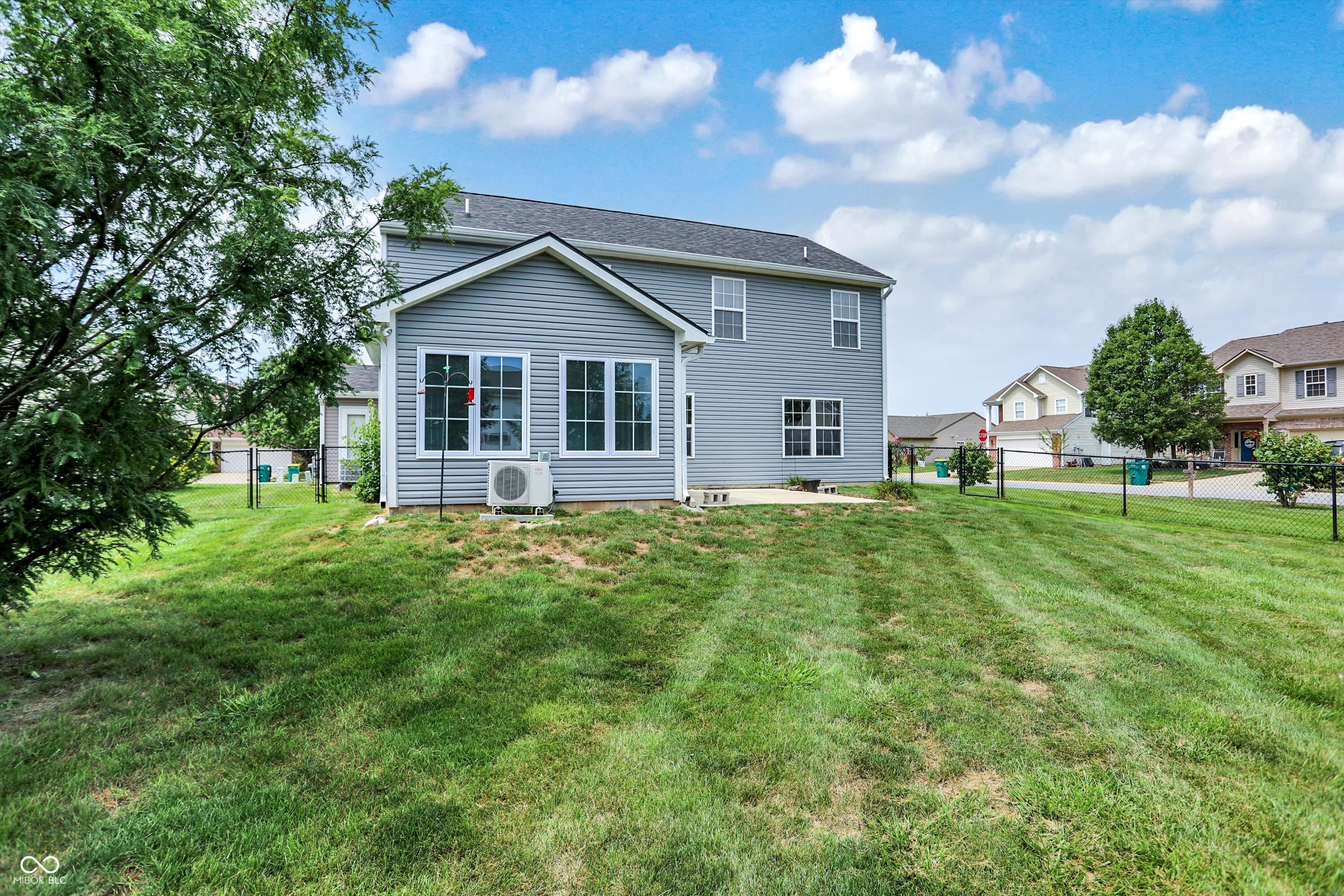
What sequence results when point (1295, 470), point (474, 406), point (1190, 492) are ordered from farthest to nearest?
point (1190, 492) → point (1295, 470) → point (474, 406)

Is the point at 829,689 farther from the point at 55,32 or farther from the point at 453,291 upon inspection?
the point at 453,291

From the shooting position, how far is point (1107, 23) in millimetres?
9586

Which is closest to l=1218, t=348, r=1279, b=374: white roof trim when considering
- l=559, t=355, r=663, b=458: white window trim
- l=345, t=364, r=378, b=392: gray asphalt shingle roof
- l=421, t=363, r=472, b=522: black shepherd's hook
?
l=559, t=355, r=663, b=458: white window trim

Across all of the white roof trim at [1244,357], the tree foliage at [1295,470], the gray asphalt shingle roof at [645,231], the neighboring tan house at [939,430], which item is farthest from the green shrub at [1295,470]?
the neighboring tan house at [939,430]

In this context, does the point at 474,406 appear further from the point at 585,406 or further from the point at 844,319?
the point at 844,319

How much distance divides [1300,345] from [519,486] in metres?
44.3

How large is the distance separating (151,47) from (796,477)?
1403 cm

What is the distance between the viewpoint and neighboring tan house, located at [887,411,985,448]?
214ft

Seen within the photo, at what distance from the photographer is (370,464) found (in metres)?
12.2

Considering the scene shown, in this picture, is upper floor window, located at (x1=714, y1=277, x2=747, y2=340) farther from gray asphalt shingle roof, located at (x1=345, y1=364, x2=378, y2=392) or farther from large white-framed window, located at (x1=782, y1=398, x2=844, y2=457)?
gray asphalt shingle roof, located at (x1=345, y1=364, x2=378, y2=392)

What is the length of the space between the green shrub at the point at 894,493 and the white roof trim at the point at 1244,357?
33058 mm

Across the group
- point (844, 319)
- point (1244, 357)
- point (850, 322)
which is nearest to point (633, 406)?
point (844, 319)

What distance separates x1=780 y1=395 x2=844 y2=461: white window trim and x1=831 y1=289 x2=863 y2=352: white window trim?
1517 mm

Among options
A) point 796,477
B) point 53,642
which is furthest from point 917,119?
point 53,642
